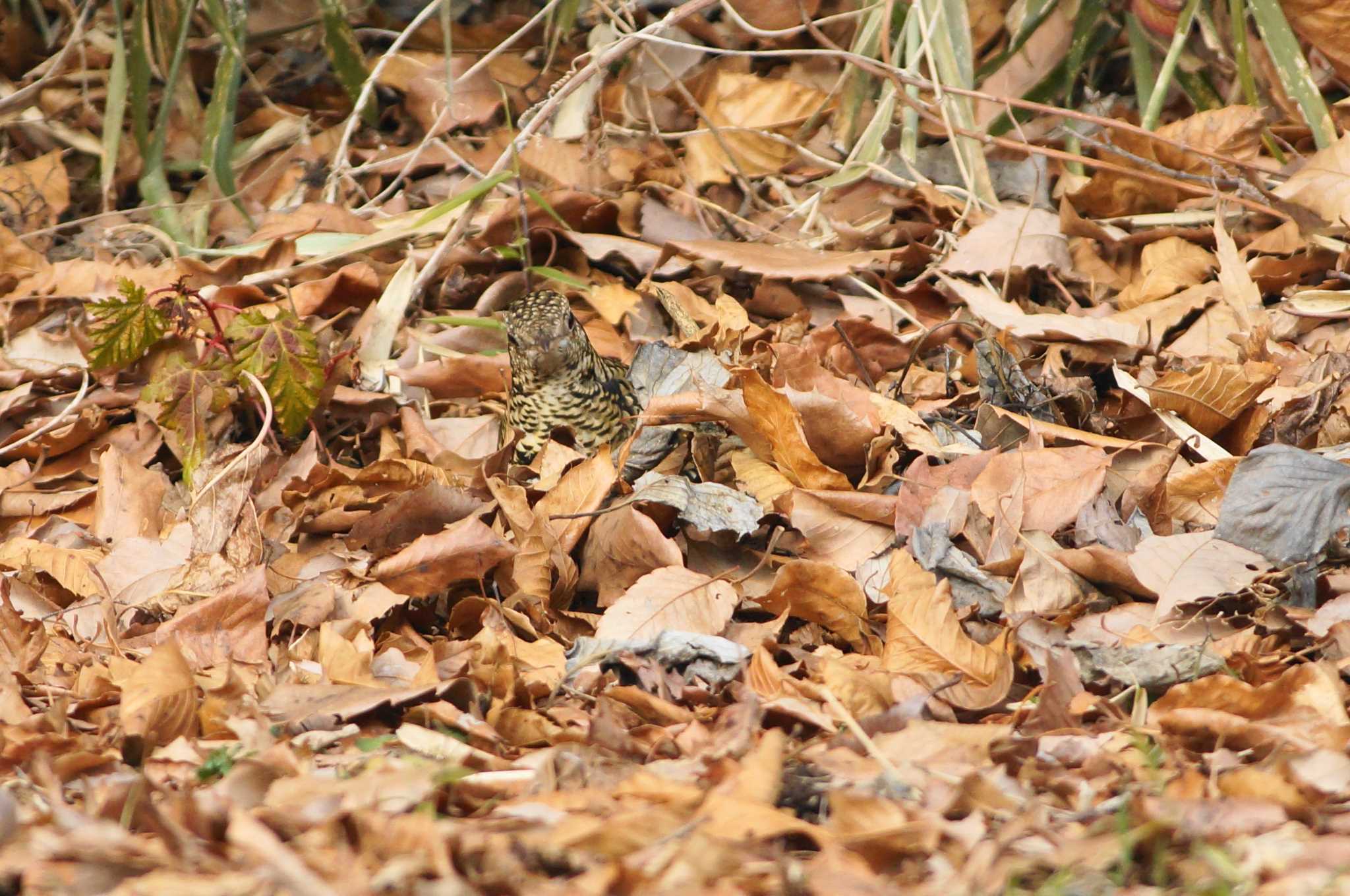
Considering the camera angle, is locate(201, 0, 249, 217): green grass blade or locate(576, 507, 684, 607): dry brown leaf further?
locate(201, 0, 249, 217): green grass blade

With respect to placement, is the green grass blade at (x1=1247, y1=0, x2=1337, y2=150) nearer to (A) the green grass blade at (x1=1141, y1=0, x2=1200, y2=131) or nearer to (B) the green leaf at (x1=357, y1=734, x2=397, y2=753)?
(A) the green grass blade at (x1=1141, y1=0, x2=1200, y2=131)

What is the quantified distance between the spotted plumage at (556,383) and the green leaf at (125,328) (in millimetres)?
940

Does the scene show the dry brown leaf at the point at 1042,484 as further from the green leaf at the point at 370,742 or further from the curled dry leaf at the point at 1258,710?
the green leaf at the point at 370,742

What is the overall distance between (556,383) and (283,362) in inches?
28.4

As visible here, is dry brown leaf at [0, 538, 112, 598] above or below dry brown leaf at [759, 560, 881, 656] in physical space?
below

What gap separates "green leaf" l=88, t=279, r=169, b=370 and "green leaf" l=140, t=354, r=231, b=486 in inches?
4.0

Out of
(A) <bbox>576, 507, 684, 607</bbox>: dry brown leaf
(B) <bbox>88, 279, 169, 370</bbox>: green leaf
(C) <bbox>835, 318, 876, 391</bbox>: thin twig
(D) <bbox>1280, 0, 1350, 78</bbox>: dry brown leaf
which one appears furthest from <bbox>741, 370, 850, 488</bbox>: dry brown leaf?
(D) <bbox>1280, 0, 1350, 78</bbox>: dry brown leaf

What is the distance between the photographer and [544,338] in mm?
3686

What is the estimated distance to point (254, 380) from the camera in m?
3.62

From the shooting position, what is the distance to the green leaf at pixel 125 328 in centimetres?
356

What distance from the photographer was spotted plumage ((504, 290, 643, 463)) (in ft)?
12.2

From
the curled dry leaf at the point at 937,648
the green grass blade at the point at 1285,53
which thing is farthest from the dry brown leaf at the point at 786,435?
the green grass blade at the point at 1285,53

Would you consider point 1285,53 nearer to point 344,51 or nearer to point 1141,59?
point 1141,59

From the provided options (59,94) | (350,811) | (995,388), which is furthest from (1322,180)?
(59,94)
